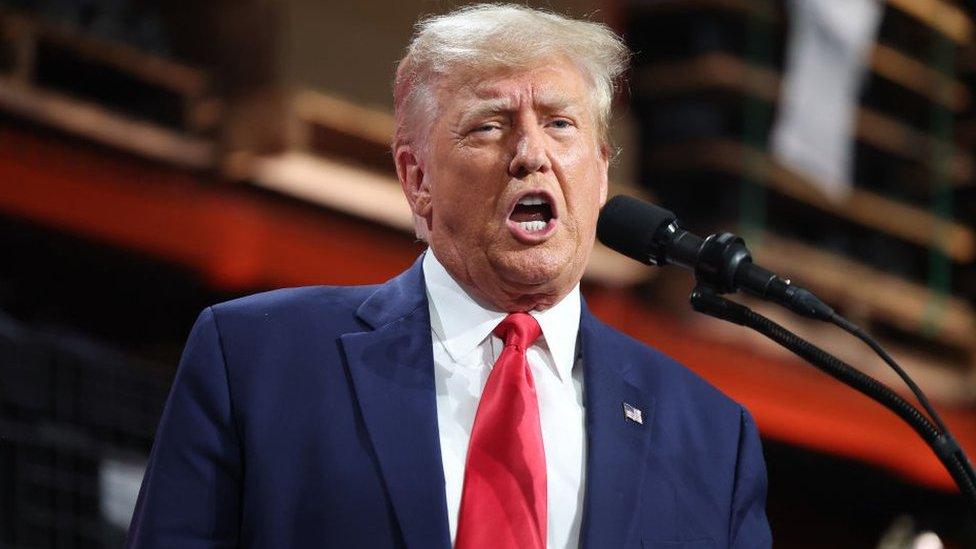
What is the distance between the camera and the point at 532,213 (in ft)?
5.01

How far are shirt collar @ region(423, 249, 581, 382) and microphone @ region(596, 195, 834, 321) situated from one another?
9 centimetres

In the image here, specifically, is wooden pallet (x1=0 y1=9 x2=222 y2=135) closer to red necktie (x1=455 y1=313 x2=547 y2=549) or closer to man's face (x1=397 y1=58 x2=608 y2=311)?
man's face (x1=397 y1=58 x2=608 y2=311)

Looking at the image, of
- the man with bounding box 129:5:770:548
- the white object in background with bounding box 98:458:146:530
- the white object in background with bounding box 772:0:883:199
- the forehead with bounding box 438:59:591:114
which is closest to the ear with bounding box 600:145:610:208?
the man with bounding box 129:5:770:548

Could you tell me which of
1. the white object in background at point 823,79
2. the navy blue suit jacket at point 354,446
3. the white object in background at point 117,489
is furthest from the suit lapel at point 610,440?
the white object in background at point 823,79

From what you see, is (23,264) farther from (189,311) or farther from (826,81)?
(826,81)

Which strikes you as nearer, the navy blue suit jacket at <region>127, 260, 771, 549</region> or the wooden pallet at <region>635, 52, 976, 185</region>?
the navy blue suit jacket at <region>127, 260, 771, 549</region>

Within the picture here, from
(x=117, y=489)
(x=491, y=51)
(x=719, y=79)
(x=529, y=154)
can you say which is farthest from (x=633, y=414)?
(x=719, y=79)

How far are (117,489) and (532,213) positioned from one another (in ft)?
4.91

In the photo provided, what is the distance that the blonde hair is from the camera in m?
1.53

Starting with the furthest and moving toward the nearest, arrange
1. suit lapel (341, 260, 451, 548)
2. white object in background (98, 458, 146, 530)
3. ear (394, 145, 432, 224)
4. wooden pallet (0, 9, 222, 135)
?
wooden pallet (0, 9, 222, 135), white object in background (98, 458, 146, 530), ear (394, 145, 432, 224), suit lapel (341, 260, 451, 548)

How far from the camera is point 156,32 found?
4254 mm

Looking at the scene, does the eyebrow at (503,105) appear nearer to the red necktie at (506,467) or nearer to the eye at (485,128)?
the eye at (485,128)

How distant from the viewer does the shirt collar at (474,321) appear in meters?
1.52

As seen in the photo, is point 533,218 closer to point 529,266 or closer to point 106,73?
point 529,266
